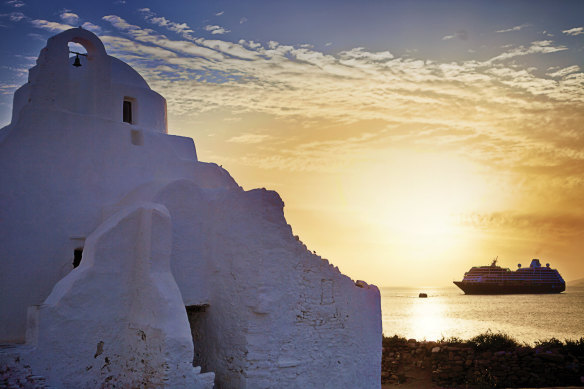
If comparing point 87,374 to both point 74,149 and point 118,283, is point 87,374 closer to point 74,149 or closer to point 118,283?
point 118,283

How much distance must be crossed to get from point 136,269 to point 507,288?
4056 inches

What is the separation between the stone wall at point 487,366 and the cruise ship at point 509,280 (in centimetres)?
8484

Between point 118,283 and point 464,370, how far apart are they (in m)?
15.2

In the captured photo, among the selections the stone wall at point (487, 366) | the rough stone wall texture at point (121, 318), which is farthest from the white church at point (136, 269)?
the stone wall at point (487, 366)

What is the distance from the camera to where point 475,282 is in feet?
340

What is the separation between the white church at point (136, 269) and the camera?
11516 mm

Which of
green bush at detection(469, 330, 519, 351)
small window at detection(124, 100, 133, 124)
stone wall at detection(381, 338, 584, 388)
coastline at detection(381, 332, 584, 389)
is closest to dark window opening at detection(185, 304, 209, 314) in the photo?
small window at detection(124, 100, 133, 124)

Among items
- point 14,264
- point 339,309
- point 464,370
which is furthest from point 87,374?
point 464,370

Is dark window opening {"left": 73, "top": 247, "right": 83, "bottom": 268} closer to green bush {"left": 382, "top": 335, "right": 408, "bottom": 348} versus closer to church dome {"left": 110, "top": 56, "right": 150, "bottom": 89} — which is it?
church dome {"left": 110, "top": 56, "right": 150, "bottom": 89}

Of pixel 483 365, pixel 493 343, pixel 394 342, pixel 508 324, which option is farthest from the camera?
pixel 508 324

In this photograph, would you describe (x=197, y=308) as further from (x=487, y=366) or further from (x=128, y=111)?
(x=487, y=366)

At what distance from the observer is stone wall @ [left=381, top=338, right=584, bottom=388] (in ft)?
68.5

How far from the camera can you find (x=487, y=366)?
21.5 m

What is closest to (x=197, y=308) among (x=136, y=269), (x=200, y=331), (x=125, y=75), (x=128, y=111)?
(x=200, y=331)
